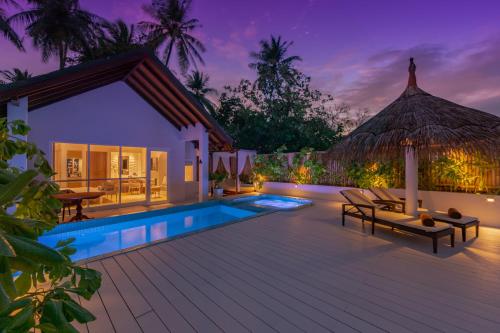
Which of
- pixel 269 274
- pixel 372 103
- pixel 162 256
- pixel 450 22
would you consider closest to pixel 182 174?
pixel 162 256

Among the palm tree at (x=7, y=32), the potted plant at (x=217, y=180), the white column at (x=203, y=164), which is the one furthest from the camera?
the palm tree at (x=7, y=32)

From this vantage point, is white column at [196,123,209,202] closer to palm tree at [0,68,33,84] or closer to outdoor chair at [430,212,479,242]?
outdoor chair at [430,212,479,242]

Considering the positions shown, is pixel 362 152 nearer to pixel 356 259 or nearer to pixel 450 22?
pixel 356 259

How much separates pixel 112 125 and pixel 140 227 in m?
4.45

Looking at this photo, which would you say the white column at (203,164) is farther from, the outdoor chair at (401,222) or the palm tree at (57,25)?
the palm tree at (57,25)

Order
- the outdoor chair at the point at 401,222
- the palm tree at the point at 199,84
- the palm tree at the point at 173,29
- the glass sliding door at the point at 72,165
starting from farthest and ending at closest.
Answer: the palm tree at the point at 199,84, the palm tree at the point at 173,29, the glass sliding door at the point at 72,165, the outdoor chair at the point at 401,222

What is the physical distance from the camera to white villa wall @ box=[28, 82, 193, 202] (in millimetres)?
8070

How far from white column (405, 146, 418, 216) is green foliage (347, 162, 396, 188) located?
10.3ft

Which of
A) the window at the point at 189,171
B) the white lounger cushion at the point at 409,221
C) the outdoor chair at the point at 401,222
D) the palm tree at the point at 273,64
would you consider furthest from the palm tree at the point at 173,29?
the white lounger cushion at the point at 409,221

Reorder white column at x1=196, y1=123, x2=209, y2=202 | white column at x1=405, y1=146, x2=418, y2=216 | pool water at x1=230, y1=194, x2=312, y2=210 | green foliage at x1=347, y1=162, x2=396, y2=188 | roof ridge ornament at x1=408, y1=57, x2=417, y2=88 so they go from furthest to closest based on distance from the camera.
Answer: pool water at x1=230, y1=194, x2=312, y2=210
white column at x1=196, y1=123, x2=209, y2=202
green foliage at x1=347, y1=162, x2=396, y2=188
roof ridge ornament at x1=408, y1=57, x2=417, y2=88
white column at x1=405, y1=146, x2=418, y2=216

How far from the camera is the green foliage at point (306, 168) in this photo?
12.1 m

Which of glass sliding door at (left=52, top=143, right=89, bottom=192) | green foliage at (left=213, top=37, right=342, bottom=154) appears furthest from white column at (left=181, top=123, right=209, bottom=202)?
green foliage at (left=213, top=37, right=342, bottom=154)

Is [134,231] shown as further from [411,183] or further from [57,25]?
[57,25]

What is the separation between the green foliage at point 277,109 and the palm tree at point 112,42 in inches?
356
